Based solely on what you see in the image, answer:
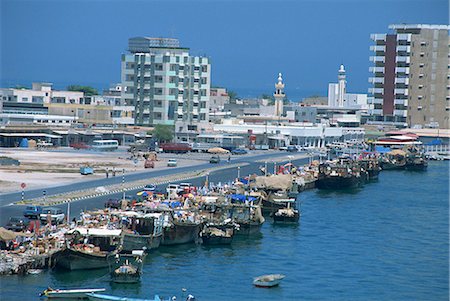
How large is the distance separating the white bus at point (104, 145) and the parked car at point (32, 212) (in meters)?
56.4

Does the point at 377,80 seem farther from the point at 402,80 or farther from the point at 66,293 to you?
the point at 66,293

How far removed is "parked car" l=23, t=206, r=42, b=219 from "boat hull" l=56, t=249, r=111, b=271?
10022 millimetres

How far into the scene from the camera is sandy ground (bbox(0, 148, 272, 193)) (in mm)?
79438

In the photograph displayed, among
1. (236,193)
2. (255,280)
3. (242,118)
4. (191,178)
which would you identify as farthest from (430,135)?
(255,280)

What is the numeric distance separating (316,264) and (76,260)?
11900 millimetres

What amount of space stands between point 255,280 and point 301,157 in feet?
234

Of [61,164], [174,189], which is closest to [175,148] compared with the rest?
[61,164]

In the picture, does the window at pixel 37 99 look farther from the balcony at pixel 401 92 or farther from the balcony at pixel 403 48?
the balcony at pixel 403 48

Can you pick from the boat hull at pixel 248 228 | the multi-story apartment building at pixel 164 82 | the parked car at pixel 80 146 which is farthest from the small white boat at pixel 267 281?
the multi-story apartment building at pixel 164 82

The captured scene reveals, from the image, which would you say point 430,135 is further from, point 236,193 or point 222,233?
point 222,233

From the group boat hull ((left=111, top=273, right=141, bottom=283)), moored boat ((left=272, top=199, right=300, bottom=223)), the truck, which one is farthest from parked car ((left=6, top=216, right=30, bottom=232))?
the truck

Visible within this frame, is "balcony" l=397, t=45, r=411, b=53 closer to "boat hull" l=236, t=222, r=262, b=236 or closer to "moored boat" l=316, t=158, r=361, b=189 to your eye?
"moored boat" l=316, t=158, r=361, b=189

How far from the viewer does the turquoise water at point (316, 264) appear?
47.8 m

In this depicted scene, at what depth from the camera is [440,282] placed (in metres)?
51.8
